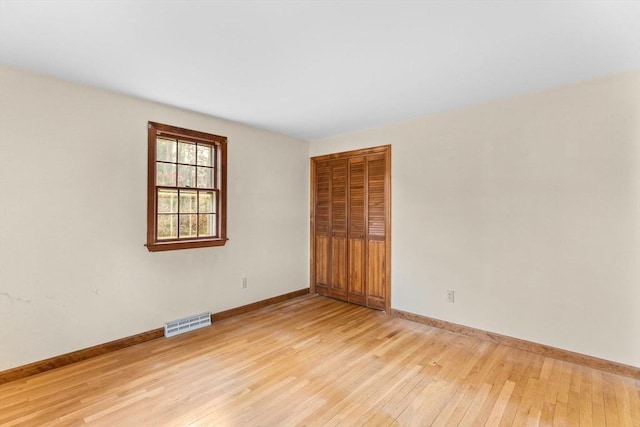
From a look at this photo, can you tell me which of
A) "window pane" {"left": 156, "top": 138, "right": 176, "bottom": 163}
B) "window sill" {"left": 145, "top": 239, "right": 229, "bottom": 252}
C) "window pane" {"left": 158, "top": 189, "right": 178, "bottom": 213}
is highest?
"window pane" {"left": 156, "top": 138, "right": 176, "bottom": 163}

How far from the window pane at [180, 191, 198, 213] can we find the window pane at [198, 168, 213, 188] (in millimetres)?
156

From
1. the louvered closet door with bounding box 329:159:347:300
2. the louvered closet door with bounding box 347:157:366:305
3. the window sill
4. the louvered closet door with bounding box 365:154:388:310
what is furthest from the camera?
the louvered closet door with bounding box 329:159:347:300

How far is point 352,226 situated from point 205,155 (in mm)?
2202

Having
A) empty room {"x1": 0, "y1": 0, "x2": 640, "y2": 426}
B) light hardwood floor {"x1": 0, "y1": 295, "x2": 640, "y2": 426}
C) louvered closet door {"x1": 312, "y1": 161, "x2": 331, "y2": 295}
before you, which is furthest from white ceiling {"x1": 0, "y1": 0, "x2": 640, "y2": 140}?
light hardwood floor {"x1": 0, "y1": 295, "x2": 640, "y2": 426}

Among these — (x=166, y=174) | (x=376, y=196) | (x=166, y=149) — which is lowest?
(x=376, y=196)

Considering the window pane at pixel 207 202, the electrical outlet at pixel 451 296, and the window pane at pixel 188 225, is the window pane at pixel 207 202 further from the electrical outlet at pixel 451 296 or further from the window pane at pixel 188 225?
the electrical outlet at pixel 451 296

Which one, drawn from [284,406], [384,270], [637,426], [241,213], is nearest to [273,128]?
[241,213]

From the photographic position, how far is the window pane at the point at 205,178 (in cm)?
363

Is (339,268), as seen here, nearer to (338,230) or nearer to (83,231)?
(338,230)

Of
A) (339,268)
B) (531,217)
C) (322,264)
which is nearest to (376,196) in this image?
(339,268)

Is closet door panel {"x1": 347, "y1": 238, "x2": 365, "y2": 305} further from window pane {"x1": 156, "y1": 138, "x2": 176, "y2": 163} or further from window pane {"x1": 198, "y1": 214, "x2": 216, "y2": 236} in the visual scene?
window pane {"x1": 156, "y1": 138, "x2": 176, "y2": 163}

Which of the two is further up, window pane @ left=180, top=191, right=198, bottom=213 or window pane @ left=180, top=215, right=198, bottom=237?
window pane @ left=180, top=191, right=198, bottom=213

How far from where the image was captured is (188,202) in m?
3.51

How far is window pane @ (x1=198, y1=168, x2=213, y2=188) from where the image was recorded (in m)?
3.63
